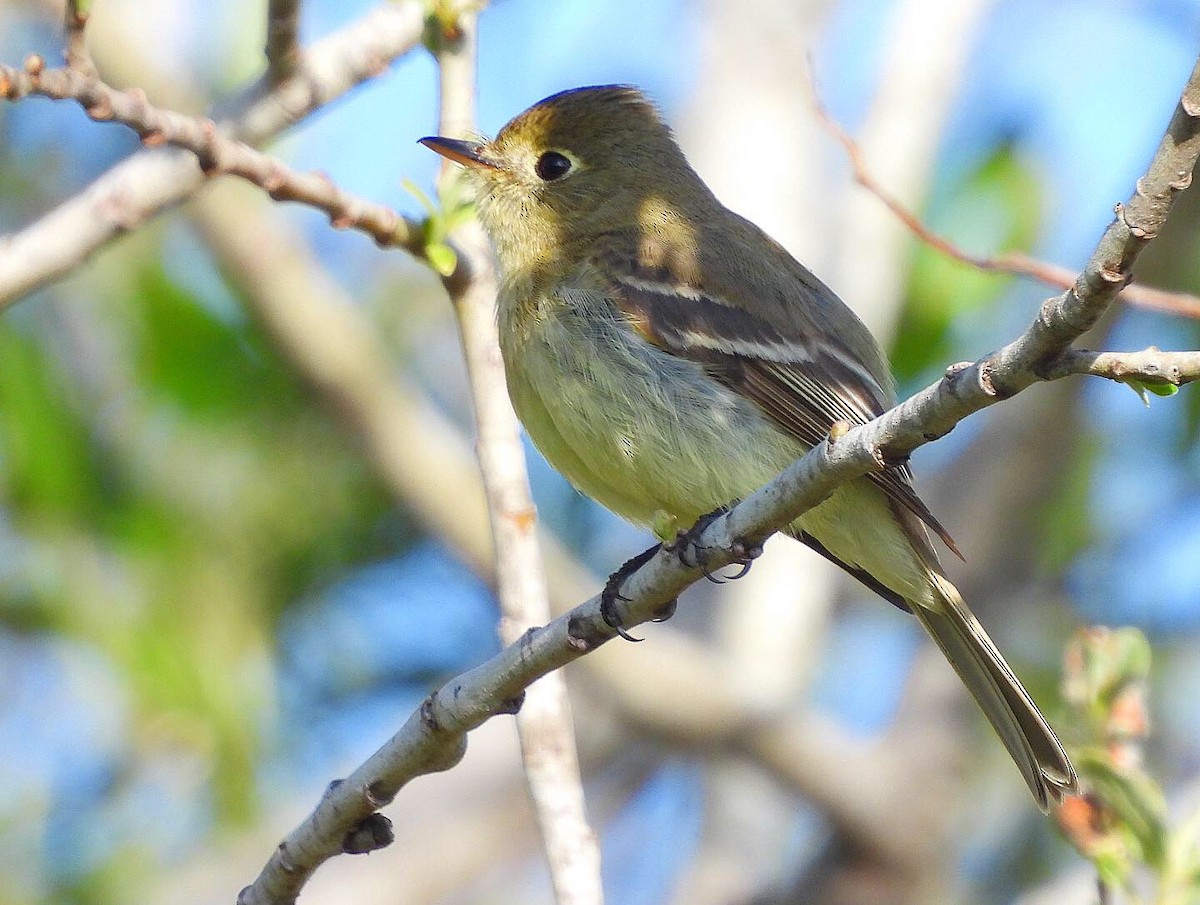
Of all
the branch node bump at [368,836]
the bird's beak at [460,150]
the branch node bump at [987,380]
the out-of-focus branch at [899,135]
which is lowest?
the branch node bump at [987,380]

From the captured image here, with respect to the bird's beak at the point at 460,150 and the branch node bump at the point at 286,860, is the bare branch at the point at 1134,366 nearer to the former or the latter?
the branch node bump at the point at 286,860

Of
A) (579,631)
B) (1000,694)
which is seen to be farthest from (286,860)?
(1000,694)

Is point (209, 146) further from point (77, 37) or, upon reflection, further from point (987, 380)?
point (987, 380)

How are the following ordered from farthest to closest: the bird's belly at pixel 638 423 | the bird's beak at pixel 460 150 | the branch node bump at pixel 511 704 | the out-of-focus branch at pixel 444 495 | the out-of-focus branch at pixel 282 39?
the out-of-focus branch at pixel 444 495, the bird's beak at pixel 460 150, the bird's belly at pixel 638 423, the out-of-focus branch at pixel 282 39, the branch node bump at pixel 511 704

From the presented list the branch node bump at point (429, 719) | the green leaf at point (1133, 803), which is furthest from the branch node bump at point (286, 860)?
the green leaf at point (1133, 803)

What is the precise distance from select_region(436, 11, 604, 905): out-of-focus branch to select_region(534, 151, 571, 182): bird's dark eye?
72 cm

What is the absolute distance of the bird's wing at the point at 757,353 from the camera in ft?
12.9

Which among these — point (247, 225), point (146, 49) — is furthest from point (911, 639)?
point (146, 49)

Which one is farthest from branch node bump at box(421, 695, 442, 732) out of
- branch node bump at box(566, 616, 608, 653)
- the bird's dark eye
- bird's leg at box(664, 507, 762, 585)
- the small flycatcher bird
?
the bird's dark eye

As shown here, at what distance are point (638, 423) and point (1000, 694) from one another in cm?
118

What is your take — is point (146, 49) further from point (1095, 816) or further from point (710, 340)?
point (1095, 816)

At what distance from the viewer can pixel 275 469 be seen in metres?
5.83

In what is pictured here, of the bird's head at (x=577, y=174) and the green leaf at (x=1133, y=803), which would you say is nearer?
the green leaf at (x=1133, y=803)

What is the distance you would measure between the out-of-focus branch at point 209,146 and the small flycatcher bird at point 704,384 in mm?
597
